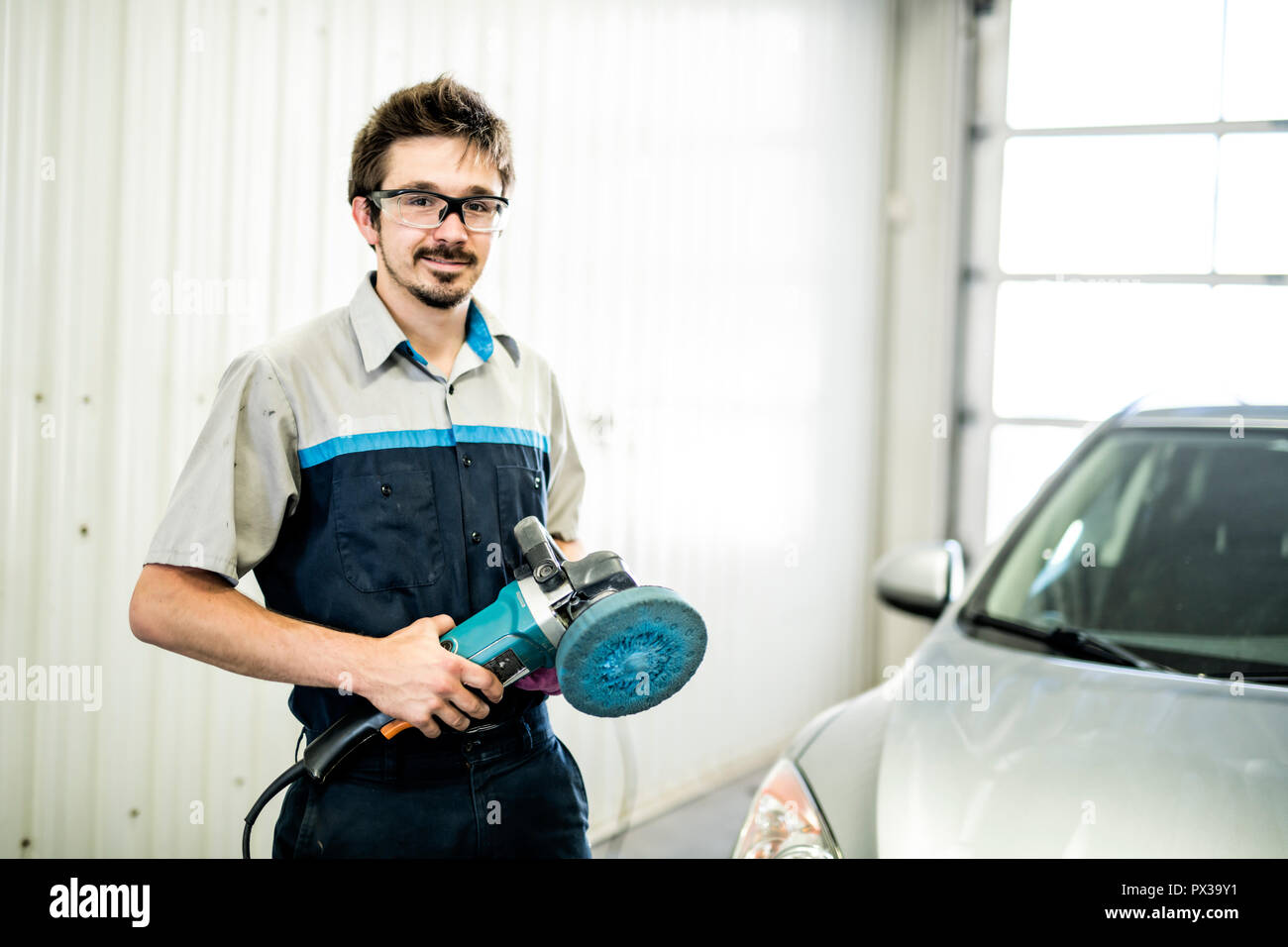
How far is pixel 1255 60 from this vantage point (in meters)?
5.08

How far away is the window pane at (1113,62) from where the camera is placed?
5195mm

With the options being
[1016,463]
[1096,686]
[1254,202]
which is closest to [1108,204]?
[1254,202]

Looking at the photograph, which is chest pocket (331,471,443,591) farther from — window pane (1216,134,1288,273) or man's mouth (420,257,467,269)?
window pane (1216,134,1288,273)

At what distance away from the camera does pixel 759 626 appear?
4715 mm

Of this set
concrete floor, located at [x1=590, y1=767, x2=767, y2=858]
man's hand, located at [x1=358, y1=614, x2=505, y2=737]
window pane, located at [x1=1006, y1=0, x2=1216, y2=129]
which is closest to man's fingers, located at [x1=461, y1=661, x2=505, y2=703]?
man's hand, located at [x1=358, y1=614, x2=505, y2=737]

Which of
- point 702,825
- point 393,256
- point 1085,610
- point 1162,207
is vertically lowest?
point 702,825

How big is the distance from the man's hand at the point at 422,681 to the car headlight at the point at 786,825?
2.22 ft

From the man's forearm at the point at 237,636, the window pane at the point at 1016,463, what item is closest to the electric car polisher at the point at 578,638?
the man's forearm at the point at 237,636

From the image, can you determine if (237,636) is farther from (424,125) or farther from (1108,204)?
(1108,204)

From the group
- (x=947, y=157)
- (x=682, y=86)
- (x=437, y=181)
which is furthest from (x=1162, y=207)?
(x=437, y=181)

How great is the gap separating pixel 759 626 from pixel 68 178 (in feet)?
10.9

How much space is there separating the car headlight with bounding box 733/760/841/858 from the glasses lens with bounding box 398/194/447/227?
1.18 metres

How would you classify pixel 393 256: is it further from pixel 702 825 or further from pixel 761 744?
pixel 761 744

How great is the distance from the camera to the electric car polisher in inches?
54.7
